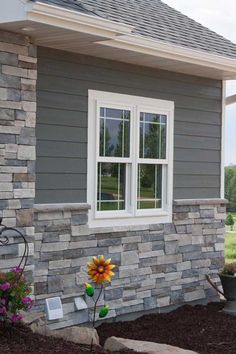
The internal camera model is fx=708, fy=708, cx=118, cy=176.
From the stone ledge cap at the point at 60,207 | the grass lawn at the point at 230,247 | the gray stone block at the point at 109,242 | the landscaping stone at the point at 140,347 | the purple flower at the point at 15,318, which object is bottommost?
the grass lawn at the point at 230,247

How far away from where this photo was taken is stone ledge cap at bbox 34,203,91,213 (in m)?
6.80

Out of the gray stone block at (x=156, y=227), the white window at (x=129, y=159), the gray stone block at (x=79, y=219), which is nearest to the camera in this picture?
the gray stone block at (x=79, y=219)

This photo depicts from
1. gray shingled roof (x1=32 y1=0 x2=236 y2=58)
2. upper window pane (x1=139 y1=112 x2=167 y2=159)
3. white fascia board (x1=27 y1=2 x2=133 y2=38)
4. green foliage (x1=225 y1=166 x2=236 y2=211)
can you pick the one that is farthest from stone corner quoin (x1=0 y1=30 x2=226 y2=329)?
green foliage (x1=225 y1=166 x2=236 y2=211)

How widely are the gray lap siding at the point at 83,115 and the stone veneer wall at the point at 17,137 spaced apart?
1.17 ft

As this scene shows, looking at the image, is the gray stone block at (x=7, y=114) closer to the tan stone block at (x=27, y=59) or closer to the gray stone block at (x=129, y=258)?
the tan stone block at (x=27, y=59)

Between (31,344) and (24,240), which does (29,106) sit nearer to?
(24,240)

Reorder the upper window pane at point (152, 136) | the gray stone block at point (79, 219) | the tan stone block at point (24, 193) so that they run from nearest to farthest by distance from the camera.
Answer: the tan stone block at point (24, 193) < the gray stone block at point (79, 219) < the upper window pane at point (152, 136)

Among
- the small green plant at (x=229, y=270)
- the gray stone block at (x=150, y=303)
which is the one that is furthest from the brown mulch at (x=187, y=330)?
the small green plant at (x=229, y=270)

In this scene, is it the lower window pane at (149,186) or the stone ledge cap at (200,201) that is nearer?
the lower window pane at (149,186)

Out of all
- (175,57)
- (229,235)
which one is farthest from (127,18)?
(229,235)

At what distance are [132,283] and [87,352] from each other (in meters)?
2.60

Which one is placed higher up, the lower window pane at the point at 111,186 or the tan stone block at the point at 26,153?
the tan stone block at the point at 26,153

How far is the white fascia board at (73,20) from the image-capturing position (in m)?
5.75

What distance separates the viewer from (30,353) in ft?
16.6
